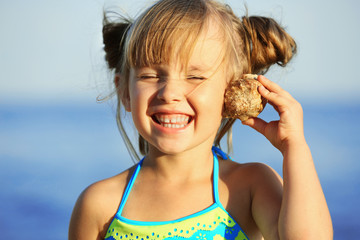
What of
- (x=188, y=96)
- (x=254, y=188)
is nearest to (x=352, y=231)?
(x=254, y=188)

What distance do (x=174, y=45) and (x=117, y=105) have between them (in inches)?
33.8

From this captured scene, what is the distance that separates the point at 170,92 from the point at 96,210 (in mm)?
788

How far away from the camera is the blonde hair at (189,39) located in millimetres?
2250

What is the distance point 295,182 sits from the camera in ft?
6.84

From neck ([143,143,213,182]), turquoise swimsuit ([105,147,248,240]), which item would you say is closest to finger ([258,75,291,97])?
neck ([143,143,213,182])

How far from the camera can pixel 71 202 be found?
6.36 meters

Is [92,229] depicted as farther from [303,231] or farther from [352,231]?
[352,231]

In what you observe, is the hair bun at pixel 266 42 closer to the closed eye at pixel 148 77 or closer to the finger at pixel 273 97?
the finger at pixel 273 97

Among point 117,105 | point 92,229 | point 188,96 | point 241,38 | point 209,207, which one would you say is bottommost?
point 92,229

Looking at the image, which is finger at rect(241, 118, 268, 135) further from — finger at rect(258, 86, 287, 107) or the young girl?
finger at rect(258, 86, 287, 107)

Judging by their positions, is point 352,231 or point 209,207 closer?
point 209,207

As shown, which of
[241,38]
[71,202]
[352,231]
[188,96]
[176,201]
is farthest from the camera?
[71,202]

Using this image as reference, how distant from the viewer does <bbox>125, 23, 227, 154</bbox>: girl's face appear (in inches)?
87.0

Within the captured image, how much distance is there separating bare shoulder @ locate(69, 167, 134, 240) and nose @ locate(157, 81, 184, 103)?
625 millimetres
